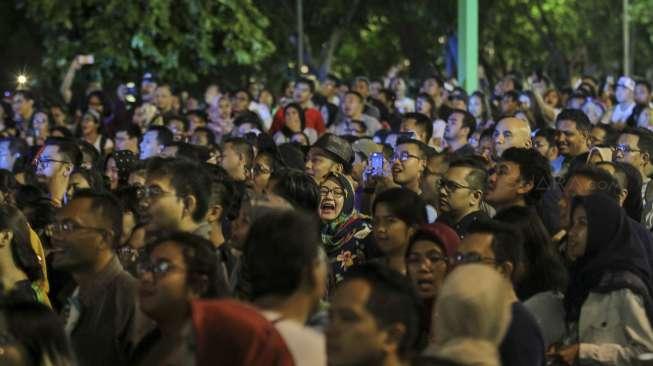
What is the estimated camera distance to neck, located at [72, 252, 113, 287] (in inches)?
300

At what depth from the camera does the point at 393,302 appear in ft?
18.5

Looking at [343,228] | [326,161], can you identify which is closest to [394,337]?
[343,228]

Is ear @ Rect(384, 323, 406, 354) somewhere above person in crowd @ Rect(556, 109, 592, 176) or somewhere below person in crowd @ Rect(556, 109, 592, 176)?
below

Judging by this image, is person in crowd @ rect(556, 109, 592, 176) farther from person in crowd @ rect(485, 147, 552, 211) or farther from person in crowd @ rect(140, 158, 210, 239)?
person in crowd @ rect(140, 158, 210, 239)

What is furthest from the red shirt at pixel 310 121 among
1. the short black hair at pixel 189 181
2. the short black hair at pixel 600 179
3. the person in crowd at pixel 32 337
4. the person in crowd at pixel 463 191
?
the person in crowd at pixel 32 337

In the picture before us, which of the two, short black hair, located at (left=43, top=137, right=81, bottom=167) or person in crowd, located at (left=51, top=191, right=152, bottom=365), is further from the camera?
short black hair, located at (left=43, top=137, right=81, bottom=167)

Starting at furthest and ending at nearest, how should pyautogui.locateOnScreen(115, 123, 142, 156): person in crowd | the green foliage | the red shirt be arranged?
1. the green foliage
2. the red shirt
3. pyautogui.locateOnScreen(115, 123, 142, 156): person in crowd

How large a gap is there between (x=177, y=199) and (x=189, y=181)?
103 millimetres

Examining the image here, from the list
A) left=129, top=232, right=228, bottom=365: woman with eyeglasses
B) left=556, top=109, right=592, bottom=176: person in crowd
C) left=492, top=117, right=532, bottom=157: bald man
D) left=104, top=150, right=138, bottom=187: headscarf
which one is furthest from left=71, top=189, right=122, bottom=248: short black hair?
left=556, top=109, right=592, bottom=176: person in crowd

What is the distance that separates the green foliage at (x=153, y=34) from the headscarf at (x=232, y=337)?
20.8 metres

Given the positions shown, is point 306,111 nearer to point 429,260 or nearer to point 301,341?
point 429,260

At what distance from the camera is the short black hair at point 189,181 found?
820cm

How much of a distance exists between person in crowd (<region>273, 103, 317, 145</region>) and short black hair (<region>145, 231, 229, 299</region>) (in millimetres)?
11414

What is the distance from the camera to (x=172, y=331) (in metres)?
6.30
